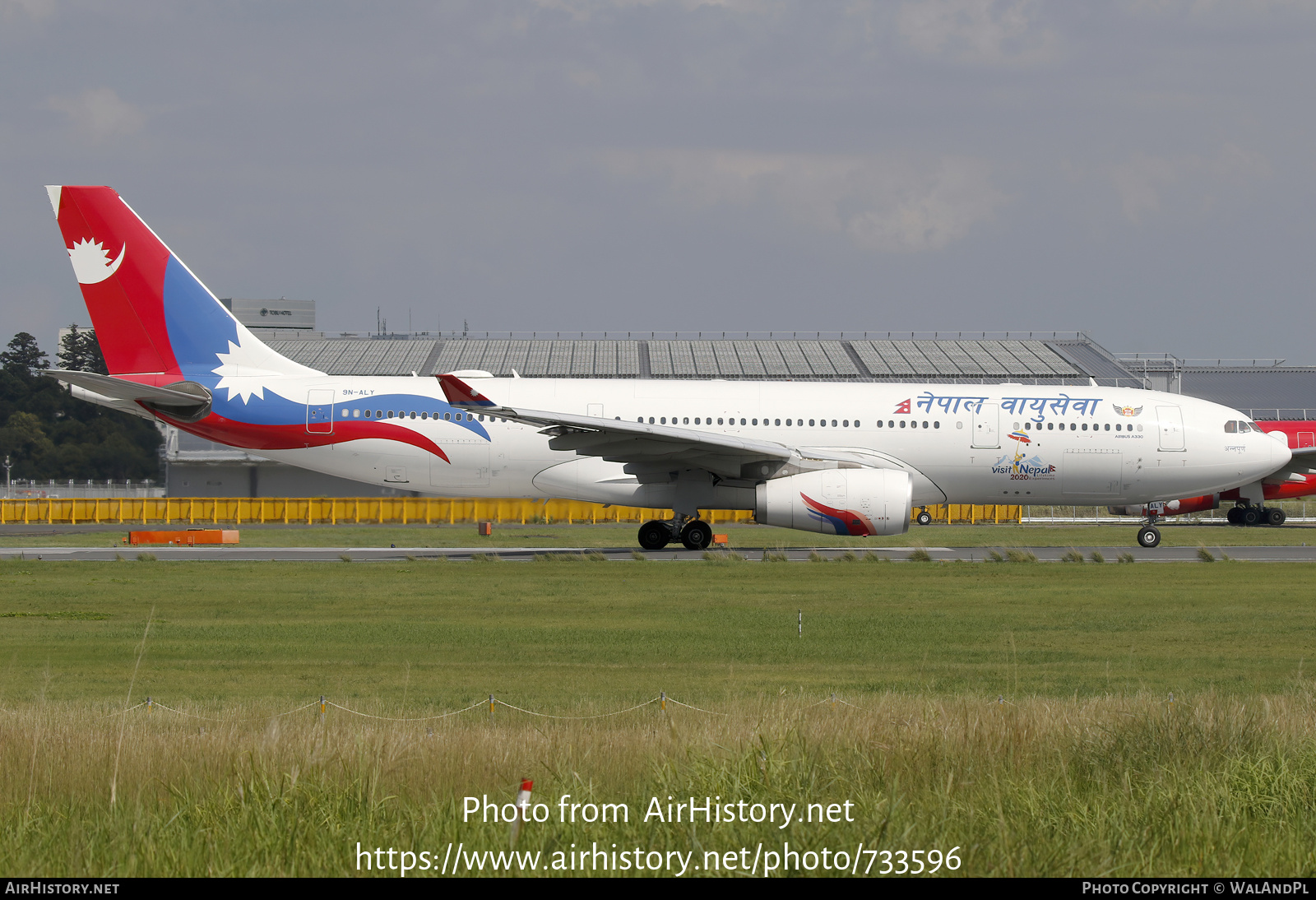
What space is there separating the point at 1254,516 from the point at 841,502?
29780 mm

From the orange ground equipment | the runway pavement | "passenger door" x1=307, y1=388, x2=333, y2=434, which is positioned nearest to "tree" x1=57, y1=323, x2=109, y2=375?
the orange ground equipment

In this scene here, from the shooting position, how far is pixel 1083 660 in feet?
45.5

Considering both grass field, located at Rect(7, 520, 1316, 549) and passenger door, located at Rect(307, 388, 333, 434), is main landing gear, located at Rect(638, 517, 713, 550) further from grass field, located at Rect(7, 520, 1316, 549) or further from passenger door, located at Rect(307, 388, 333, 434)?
passenger door, located at Rect(307, 388, 333, 434)

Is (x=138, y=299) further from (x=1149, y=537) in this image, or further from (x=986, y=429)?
(x=1149, y=537)

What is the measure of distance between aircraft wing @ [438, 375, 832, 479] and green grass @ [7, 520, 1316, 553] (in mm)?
5610

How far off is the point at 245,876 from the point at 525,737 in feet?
10.0

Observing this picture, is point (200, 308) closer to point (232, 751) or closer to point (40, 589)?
point (40, 589)

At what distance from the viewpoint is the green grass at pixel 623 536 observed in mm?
34406

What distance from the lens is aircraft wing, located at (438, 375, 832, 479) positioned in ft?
80.9

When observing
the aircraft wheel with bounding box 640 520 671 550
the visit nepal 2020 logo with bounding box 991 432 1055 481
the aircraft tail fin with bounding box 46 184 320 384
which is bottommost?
the aircraft wheel with bounding box 640 520 671 550

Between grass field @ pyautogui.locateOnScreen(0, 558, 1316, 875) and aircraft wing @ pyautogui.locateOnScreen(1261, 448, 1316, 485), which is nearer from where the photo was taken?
grass field @ pyautogui.locateOnScreen(0, 558, 1316, 875)

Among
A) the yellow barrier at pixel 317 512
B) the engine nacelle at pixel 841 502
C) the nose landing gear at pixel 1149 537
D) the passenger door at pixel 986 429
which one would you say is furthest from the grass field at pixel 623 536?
the engine nacelle at pixel 841 502

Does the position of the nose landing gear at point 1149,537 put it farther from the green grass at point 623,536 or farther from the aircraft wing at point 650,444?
the aircraft wing at point 650,444

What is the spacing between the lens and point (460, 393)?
2469 centimetres
